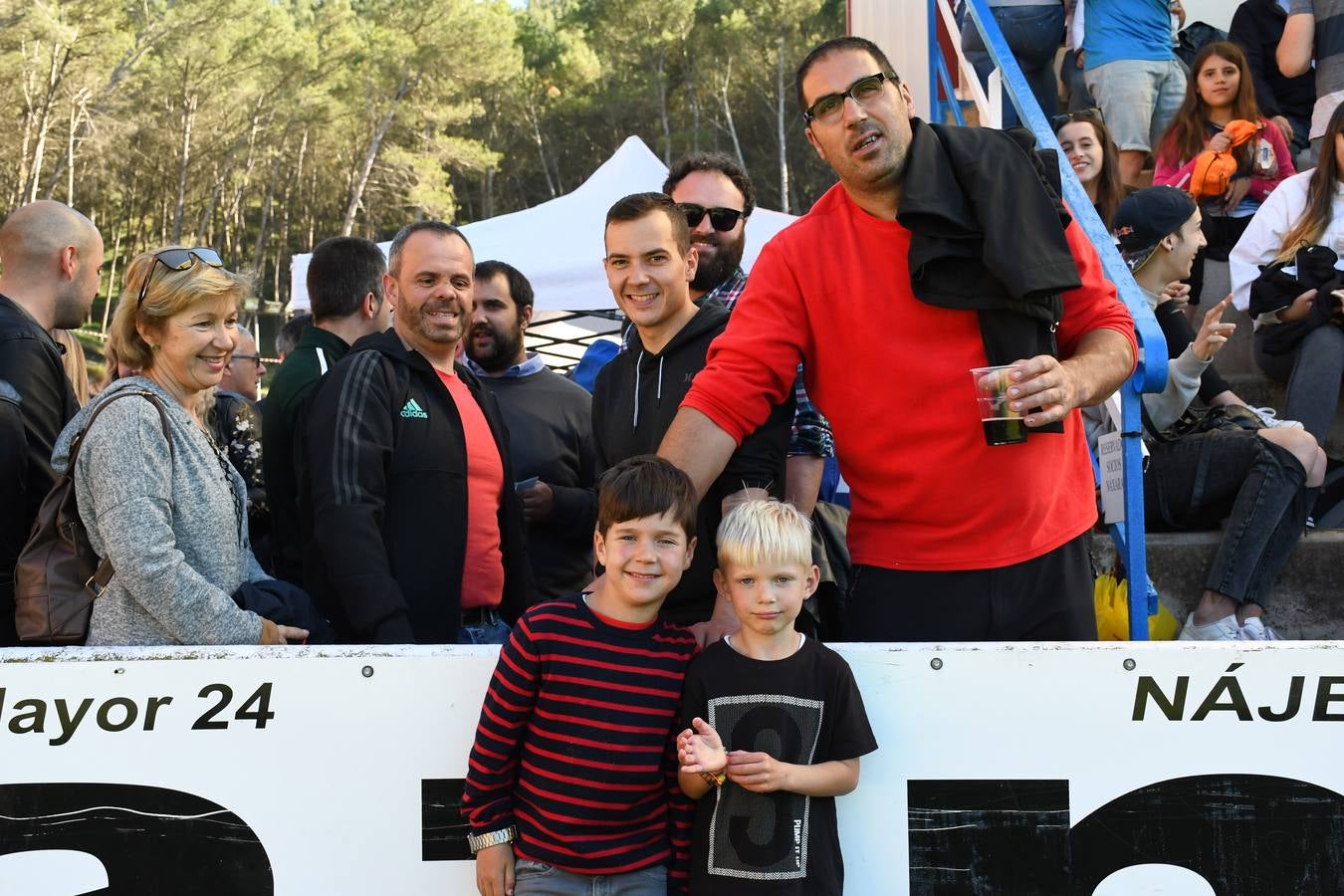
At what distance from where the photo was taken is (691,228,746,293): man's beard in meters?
3.46

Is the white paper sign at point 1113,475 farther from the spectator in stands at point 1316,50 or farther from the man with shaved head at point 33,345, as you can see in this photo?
the spectator in stands at point 1316,50

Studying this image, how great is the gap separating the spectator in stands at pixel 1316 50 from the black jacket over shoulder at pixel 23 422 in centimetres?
558

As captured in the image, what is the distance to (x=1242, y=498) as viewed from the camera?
365 cm

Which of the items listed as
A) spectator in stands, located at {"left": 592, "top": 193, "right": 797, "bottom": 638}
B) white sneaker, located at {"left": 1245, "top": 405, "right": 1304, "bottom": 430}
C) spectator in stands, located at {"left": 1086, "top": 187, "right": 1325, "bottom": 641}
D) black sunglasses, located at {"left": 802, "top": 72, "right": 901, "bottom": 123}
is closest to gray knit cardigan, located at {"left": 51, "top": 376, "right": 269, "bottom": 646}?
spectator in stands, located at {"left": 592, "top": 193, "right": 797, "bottom": 638}

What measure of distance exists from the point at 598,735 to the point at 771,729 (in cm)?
31

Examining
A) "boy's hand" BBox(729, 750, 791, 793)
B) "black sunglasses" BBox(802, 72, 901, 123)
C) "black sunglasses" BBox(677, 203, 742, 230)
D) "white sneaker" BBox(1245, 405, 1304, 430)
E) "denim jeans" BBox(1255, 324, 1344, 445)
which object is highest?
"black sunglasses" BBox(802, 72, 901, 123)

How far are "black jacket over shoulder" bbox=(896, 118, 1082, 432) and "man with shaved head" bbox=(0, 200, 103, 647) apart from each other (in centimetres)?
216

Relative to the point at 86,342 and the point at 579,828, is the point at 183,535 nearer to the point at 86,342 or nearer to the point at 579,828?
the point at 579,828

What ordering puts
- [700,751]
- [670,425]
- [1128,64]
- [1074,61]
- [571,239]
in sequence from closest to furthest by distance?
1. [700,751]
2. [670,425]
3. [1128,64]
4. [1074,61]
5. [571,239]

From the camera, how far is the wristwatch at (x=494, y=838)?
2240 millimetres

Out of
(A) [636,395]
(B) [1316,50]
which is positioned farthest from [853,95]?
(B) [1316,50]

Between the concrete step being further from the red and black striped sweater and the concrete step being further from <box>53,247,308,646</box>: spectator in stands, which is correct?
<box>53,247,308,646</box>: spectator in stands

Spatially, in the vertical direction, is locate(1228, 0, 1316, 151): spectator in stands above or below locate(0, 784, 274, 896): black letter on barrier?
above

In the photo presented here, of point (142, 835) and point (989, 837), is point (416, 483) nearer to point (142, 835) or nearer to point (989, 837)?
point (142, 835)
